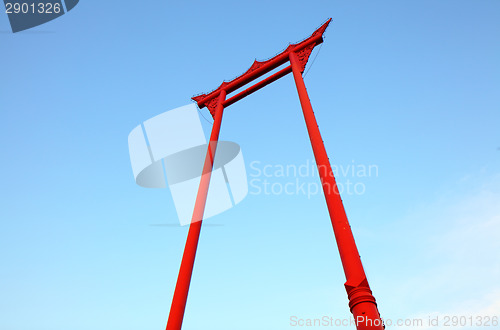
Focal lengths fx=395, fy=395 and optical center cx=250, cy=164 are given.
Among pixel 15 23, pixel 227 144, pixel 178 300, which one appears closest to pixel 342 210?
pixel 178 300

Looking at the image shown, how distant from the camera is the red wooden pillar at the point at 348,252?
12.4 feet

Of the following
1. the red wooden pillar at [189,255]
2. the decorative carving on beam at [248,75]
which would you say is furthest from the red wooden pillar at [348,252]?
the decorative carving on beam at [248,75]

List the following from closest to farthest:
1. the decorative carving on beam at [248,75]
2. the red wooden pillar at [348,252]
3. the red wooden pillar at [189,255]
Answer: the red wooden pillar at [348,252] < the red wooden pillar at [189,255] < the decorative carving on beam at [248,75]

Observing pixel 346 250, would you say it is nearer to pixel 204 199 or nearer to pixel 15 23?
pixel 204 199

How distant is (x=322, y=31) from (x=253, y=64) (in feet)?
6.14

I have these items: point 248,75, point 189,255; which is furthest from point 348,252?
point 248,75

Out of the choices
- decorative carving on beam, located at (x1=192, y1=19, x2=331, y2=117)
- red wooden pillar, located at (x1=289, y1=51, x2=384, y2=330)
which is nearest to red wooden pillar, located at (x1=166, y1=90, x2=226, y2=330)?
decorative carving on beam, located at (x1=192, y1=19, x2=331, y2=117)

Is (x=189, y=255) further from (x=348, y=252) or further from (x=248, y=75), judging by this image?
(x=248, y=75)

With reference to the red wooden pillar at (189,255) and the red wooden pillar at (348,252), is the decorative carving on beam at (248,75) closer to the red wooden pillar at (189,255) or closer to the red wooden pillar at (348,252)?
the red wooden pillar at (189,255)

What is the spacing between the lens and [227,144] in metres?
8.91

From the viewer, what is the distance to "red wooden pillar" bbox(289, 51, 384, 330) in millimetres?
3766

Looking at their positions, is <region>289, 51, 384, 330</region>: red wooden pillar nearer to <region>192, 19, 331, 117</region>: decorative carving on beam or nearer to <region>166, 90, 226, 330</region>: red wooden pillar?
<region>166, 90, 226, 330</region>: red wooden pillar

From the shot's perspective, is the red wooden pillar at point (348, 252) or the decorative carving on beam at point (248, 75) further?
the decorative carving on beam at point (248, 75)

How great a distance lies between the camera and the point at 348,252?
4277 mm
